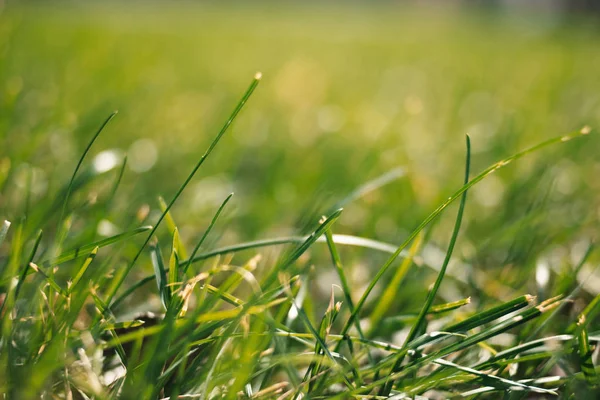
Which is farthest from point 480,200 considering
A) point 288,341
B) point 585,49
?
point 585,49

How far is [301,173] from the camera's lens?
1060mm

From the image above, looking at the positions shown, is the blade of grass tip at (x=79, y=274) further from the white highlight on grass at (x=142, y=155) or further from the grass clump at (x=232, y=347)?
the white highlight on grass at (x=142, y=155)

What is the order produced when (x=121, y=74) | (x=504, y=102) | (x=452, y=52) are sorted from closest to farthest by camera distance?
1. (x=121, y=74)
2. (x=504, y=102)
3. (x=452, y=52)

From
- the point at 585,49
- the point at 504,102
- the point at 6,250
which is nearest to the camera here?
the point at 6,250

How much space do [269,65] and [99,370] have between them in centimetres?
230

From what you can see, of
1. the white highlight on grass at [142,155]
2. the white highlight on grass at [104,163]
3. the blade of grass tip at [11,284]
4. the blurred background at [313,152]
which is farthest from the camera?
the white highlight on grass at [142,155]

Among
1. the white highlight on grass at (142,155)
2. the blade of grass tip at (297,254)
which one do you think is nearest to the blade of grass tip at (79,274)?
the blade of grass tip at (297,254)

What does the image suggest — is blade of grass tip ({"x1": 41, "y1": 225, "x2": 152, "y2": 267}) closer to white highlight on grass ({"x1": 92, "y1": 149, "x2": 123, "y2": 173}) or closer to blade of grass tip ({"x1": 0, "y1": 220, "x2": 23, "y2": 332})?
blade of grass tip ({"x1": 0, "y1": 220, "x2": 23, "y2": 332})

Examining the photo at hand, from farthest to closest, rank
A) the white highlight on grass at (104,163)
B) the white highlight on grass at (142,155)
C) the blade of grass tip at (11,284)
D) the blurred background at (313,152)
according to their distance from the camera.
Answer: the white highlight on grass at (142,155) < the blurred background at (313,152) < the white highlight on grass at (104,163) < the blade of grass tip at (11,284)

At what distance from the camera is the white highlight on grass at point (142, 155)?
96cm

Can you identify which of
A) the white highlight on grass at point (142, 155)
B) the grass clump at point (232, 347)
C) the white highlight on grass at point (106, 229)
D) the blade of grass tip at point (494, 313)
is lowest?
the white highlight on grass at point (142, 155)

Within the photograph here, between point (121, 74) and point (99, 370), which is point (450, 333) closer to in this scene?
point (99, 370)

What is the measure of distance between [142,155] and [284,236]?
40 cm

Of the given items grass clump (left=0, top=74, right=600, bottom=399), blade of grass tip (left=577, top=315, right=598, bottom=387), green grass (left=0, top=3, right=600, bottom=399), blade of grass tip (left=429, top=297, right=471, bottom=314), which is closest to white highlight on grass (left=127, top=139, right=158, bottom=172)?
green grass (left=0, top=3, right=600, bottom=399)
